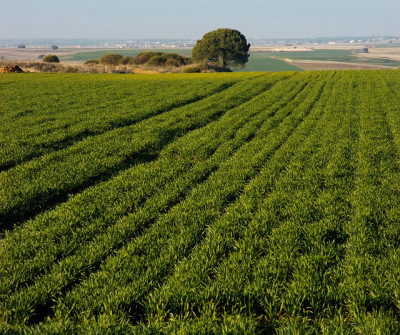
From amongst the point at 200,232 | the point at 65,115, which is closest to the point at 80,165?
the point at 200,232

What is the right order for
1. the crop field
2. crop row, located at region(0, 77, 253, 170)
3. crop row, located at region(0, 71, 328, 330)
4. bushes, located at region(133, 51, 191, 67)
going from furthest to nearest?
bushes, located at region(133, 51, 191, 67) → crop row, located at region(0, 77, 253, 170) → crop row, located at region(0, 71, 328, 330) → the crop field

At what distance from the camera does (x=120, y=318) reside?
162 inches

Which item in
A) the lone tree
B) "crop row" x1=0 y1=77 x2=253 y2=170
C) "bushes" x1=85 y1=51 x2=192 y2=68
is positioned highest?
the lone tree

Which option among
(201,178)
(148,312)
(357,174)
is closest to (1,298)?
(148,312)

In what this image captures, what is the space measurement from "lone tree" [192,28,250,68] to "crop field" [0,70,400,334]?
3792 inches

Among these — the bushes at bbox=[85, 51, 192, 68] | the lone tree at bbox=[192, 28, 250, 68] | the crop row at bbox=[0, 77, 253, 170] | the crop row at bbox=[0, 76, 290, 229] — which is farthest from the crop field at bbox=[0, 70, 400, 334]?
the lone tree at bbox=[192, 28, 250, 68]

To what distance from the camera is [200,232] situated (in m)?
6.24

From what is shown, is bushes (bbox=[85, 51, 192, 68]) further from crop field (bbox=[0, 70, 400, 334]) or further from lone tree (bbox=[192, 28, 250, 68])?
crop field (bbox=[0, 70, 400, 334])

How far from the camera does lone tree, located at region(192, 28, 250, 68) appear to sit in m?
103

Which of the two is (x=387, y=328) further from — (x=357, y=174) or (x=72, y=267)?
(x=357, y=174)

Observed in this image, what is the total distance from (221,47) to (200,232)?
105339 mm

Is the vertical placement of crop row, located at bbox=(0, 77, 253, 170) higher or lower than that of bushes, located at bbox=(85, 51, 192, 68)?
lower

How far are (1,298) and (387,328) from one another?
532cm

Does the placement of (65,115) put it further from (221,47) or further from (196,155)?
(221,47)
